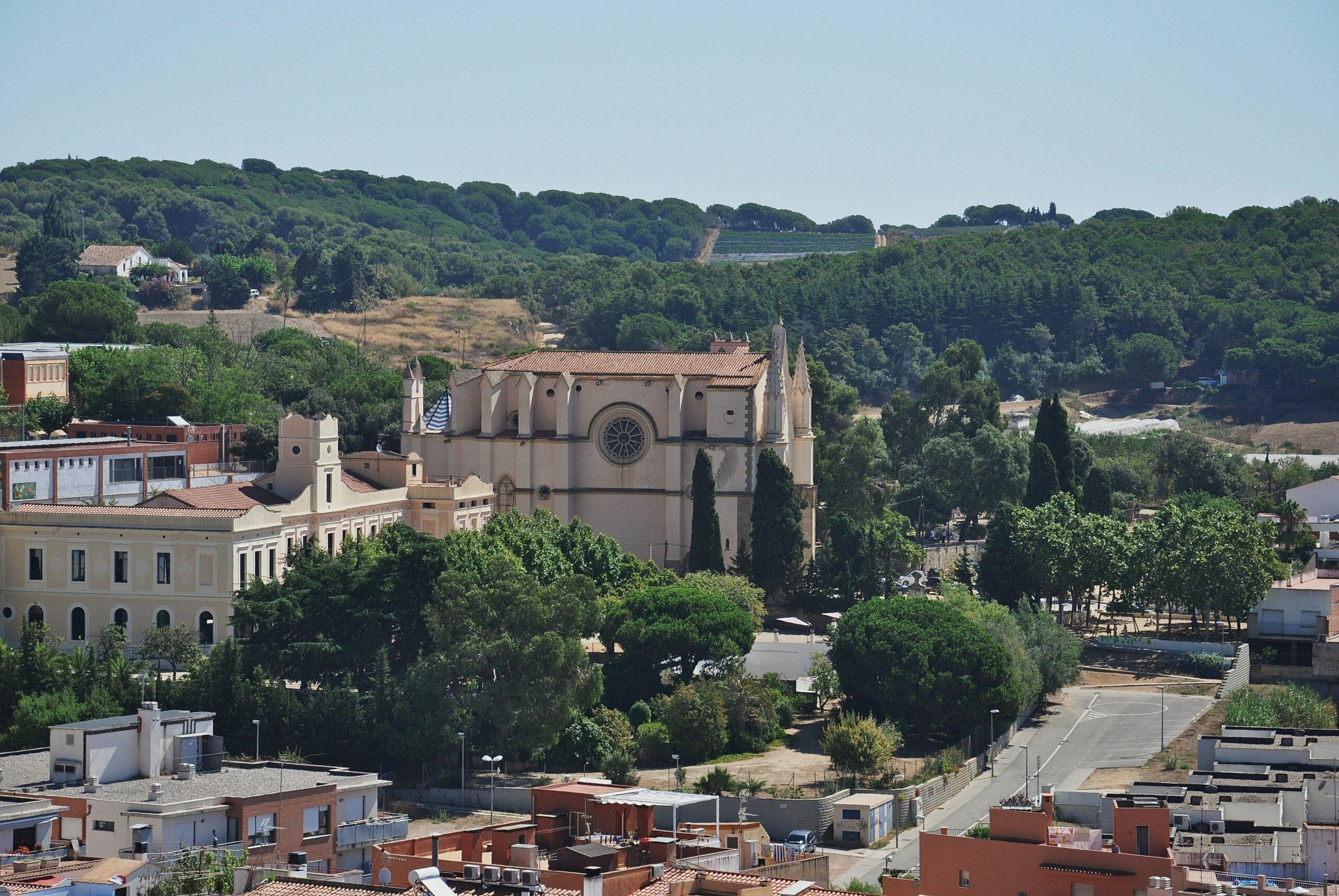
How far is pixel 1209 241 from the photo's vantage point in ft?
650

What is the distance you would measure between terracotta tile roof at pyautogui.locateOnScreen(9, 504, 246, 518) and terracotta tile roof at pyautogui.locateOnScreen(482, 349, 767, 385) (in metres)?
19.9

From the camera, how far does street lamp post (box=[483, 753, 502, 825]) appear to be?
6588 centimetres

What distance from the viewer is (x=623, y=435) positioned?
311 ft

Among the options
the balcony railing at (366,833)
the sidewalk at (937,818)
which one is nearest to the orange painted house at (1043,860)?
the sidewalk at (937,818)

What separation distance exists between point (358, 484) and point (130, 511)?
1117 cm

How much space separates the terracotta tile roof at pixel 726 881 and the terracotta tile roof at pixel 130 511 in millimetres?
41940

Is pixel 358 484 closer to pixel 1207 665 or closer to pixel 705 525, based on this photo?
pixel 705 525

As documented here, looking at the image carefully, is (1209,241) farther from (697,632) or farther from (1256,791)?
(1256,791)

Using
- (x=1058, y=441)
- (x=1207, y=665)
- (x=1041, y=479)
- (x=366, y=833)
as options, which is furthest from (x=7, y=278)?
(x=366, y=833)

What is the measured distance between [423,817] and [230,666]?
7608 millimetres

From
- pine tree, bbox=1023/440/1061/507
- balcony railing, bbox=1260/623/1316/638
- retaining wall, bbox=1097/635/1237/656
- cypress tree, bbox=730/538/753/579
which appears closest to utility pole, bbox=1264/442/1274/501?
pine tree, bbox=1023/440/1061/507

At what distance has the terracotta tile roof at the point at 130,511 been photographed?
7738 centimetres

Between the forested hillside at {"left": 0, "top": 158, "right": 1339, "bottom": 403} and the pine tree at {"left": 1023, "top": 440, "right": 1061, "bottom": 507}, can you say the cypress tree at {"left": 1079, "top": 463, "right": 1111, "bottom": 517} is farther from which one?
the forested hillside at {"left": 0, "top": 158, "right": 1339, "bottom": 403}

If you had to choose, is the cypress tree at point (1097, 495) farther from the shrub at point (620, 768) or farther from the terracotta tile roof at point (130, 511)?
the terracotta tile roof at point (130, 511)
